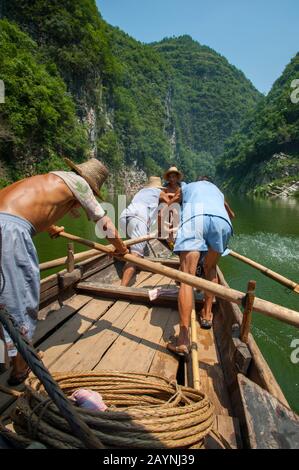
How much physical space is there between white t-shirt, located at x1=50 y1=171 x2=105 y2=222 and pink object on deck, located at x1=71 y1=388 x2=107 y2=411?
1.30 m

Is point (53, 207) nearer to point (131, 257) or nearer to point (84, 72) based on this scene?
point (131, 257)

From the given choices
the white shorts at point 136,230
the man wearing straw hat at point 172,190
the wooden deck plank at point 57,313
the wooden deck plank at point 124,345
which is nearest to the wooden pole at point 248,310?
the wooden deck plank at point 124,345

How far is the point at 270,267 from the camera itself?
361 inches

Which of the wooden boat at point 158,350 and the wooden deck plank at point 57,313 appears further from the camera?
the wooden deck plank at point 57,313

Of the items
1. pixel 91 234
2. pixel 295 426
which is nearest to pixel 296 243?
pixel 91 234

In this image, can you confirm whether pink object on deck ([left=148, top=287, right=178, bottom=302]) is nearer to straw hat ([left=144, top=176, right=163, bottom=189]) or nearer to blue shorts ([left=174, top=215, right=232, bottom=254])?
blue shorts ([left=174, top=215, right=232, bottom=254])

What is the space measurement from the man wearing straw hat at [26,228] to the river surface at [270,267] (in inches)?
128

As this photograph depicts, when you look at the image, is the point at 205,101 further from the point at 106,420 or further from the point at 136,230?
the point at 106,420

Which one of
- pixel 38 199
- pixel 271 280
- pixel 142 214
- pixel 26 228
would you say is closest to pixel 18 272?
pixel 26 228

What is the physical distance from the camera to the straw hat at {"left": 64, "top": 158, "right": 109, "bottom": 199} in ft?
8.28

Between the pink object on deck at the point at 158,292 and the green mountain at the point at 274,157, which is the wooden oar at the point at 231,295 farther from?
the green mountain at the point at 274,157

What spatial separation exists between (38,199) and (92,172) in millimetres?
654

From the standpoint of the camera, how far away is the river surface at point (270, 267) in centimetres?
438
